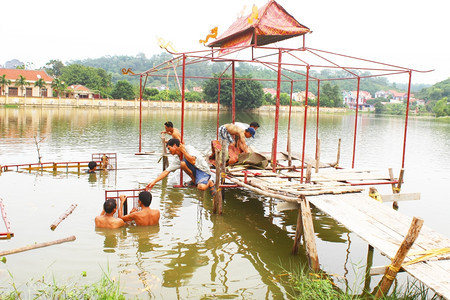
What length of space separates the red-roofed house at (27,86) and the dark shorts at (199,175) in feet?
171

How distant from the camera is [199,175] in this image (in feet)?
28.9

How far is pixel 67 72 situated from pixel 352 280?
6917 cm

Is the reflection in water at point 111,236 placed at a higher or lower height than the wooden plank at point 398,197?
lower

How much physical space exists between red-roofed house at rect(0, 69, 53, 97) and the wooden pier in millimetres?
53766

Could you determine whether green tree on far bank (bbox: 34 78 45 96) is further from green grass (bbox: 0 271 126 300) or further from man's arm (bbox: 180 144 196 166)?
green grass (bbox: 0 271 126 300)

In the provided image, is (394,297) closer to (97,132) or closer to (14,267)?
(14,267)

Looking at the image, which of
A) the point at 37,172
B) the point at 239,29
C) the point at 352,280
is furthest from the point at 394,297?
the point at 37,172

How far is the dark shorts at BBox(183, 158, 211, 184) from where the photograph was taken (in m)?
8.67

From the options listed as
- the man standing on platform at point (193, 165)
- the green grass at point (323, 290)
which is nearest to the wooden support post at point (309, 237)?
the green grass at point (323, 290)

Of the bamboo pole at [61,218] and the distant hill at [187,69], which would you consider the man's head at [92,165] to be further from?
the distant hill at [187,69]

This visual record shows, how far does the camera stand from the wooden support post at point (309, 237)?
548 cm

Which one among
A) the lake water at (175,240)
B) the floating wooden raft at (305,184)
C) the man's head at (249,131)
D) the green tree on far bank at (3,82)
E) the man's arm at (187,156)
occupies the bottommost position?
the lake water at (175,240)

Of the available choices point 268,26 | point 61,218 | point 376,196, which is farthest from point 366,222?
point 61,218

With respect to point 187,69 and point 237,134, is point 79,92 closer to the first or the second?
point 237,134
